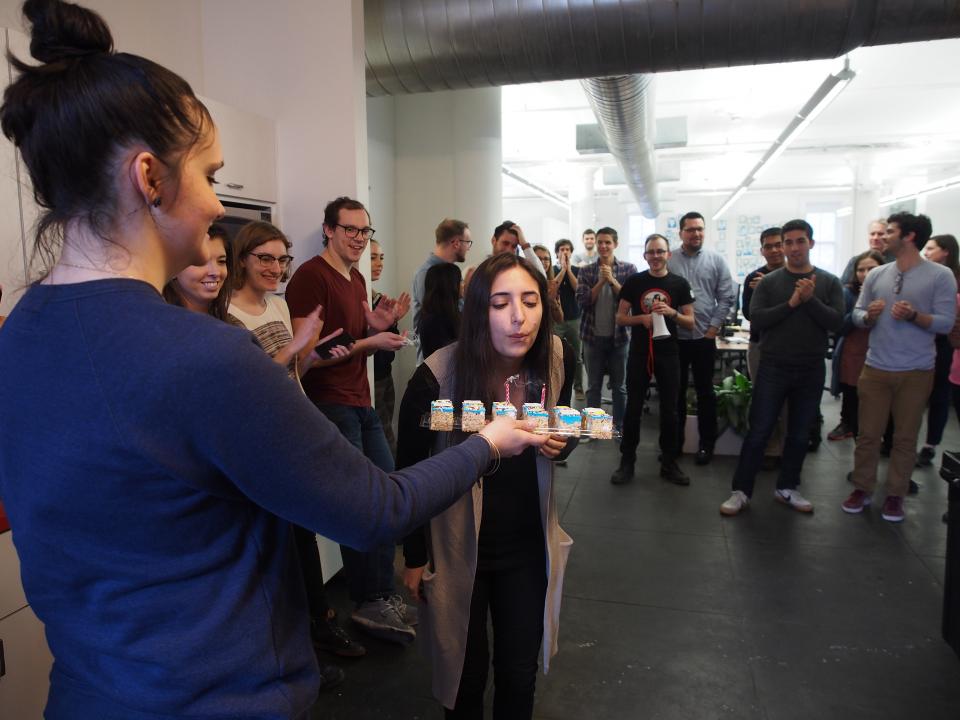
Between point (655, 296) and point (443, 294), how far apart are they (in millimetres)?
1648

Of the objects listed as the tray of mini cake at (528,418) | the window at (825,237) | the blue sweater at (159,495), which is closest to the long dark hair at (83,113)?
the blue sweater at (159,495)

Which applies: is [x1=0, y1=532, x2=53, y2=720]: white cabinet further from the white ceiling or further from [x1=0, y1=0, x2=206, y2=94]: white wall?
the white ceiling

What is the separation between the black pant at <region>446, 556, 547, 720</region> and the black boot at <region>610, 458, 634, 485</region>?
9.82 feet

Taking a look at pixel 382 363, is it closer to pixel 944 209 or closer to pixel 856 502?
pixel 856 502

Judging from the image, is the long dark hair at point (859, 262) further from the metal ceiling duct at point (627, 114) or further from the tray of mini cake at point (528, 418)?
the tray of mini cake at point (528, 418)

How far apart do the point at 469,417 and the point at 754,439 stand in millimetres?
3006

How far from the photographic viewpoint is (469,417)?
144 cm

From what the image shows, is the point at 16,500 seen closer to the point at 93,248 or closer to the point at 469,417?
the point at 93,248

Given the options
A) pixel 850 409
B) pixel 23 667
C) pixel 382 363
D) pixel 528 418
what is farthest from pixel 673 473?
pixel 23 667

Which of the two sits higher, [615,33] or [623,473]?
[615,33]

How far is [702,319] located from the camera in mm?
4836

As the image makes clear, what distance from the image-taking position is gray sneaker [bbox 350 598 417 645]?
2627mm

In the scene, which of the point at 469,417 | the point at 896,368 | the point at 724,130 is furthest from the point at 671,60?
the point at 724,130

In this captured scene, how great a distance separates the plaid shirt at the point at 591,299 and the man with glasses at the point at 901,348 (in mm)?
1957
